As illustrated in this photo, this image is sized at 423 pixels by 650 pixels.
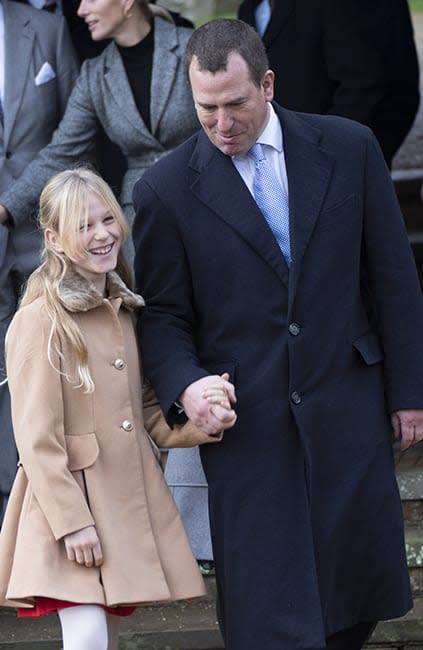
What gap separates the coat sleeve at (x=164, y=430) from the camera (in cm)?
406

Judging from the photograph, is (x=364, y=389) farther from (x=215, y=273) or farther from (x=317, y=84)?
(x=317, y=84)

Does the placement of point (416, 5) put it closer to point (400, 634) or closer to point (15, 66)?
point (15, 66)

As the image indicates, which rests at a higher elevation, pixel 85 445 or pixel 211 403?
pixel 211 403

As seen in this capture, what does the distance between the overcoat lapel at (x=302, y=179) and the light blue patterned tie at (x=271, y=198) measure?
38 millimetres

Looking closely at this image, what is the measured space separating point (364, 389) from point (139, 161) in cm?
147

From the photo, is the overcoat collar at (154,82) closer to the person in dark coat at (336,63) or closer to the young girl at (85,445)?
the person in dark coat at (336,63)

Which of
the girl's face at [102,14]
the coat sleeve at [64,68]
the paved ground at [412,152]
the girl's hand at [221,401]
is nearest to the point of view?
the girl's hand at [221,401]

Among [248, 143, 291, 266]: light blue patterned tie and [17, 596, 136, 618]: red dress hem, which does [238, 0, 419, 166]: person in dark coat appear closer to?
[248, 143, 291, 266]: light blue patterned tie

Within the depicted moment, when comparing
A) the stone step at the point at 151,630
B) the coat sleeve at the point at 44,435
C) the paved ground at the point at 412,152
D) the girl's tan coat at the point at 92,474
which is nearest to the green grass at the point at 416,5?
the paved ground at the point at 412,152

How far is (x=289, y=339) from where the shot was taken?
4.04 metres

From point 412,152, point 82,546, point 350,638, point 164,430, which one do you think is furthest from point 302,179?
point 412,152

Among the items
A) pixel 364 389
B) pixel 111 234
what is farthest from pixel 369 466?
pixel 111 234

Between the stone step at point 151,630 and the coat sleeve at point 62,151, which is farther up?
the coat sleeve at point 62,151

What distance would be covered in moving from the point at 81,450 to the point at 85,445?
2cm
